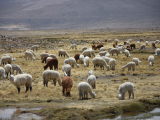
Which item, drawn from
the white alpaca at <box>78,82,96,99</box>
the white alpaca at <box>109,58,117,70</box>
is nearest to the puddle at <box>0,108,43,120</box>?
the white alpaca at <box>78,82,96,99</box>

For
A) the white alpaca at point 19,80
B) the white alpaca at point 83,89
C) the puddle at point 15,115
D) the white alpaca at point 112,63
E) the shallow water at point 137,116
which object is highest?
the white alpaca at point 112,63

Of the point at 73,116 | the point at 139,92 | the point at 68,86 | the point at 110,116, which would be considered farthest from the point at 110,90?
the point at 73,116

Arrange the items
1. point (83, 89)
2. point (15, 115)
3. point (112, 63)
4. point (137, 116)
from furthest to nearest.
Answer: point (112, 63), point (83, 89), point (137, 116), point (15, 115)

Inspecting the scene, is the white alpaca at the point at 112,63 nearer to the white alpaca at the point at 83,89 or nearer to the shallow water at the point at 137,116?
the white alpaca at the point at 83,89

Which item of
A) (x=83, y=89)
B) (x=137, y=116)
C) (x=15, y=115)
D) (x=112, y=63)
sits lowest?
(x=137, y=116)

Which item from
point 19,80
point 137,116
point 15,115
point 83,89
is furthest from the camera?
point 19,80

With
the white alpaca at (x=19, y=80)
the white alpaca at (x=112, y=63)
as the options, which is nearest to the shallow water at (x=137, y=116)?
the white alpaca at (x=19, y=80)

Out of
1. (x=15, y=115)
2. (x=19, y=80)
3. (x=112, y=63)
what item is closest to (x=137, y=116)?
(x=15, y=115)

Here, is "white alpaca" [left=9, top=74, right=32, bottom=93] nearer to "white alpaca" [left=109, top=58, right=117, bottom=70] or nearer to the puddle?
the puddle

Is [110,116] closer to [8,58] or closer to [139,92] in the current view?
[139,92]

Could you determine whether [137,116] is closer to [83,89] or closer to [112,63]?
[83,89]

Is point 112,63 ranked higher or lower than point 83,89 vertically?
higher

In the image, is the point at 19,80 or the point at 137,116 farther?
the point at 19,80

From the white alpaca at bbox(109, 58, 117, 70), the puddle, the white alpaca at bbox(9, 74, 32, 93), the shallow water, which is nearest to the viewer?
the puddle
